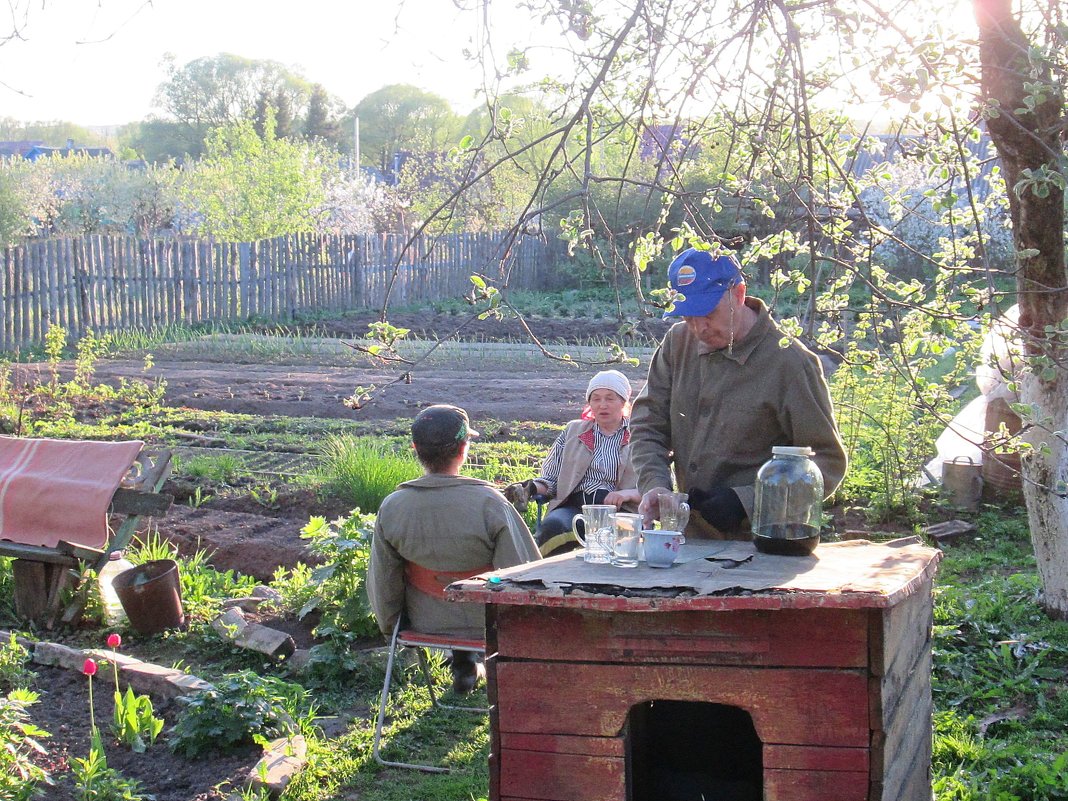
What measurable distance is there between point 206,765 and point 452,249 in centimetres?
2506

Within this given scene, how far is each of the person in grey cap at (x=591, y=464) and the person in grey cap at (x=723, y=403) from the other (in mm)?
1735

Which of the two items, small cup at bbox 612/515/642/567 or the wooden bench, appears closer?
small cup at bbox 612/515/642/567

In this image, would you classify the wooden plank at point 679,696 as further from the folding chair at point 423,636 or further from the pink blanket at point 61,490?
the pink blanket at point 61,490

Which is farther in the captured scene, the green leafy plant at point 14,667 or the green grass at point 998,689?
the green leafy plant at point 14,667

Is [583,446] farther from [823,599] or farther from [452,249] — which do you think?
[452,249]

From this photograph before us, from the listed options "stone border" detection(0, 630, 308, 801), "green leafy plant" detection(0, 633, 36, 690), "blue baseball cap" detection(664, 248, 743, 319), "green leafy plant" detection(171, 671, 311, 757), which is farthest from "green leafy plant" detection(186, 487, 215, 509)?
"blue baseball cap" detection(664, 248, 743, 319)

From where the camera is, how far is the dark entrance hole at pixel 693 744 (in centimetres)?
353

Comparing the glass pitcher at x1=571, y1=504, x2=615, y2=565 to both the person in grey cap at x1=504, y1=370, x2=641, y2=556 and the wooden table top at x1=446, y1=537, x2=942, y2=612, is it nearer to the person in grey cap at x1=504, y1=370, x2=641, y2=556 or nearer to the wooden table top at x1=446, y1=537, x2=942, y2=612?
A: the wooden table top at x1=446, y1=537, x2=942, y2=612

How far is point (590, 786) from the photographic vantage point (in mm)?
2953

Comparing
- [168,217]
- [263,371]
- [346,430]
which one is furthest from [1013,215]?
[168,217]

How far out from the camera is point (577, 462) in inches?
245

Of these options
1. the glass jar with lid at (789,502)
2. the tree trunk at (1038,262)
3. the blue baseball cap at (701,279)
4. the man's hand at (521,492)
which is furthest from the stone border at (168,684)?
the tree trunk at (1038,262)

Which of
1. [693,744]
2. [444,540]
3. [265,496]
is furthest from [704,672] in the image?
[265,496]

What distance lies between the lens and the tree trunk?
3.59m
